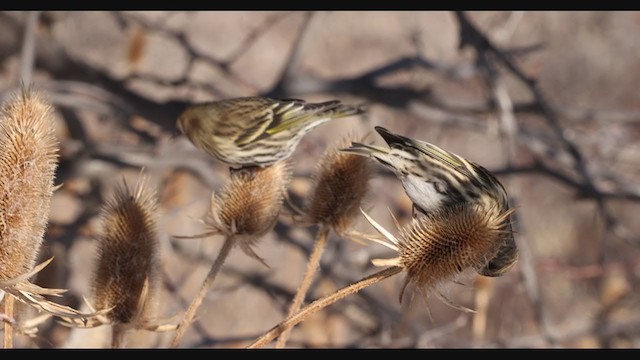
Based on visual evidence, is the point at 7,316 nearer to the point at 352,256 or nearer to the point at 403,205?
the point at 352,256

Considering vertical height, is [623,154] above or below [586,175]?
above

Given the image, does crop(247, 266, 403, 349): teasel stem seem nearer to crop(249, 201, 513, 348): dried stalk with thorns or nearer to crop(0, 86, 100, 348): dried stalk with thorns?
crop(249, 201, 513, 348): dried stalk with thorns

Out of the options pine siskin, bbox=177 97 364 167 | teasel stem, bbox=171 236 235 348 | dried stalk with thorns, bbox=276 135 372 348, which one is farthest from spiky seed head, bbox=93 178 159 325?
pine siskin, bbox=177 97 364 167

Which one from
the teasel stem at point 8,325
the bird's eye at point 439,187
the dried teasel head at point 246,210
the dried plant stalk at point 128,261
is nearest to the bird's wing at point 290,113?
the dried teasel head at point 246,210

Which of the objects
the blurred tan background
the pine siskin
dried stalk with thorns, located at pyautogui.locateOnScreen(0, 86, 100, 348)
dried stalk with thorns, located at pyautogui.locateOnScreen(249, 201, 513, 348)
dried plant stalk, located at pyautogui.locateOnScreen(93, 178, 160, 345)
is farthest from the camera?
the blurred tan background

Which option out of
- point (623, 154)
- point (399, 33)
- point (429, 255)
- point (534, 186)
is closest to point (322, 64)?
point (399, 33)

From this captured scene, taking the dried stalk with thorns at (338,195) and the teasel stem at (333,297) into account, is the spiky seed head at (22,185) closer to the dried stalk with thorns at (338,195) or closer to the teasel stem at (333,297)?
the teasel stem at (333,297)

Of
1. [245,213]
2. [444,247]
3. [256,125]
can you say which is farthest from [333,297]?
[256,125]
